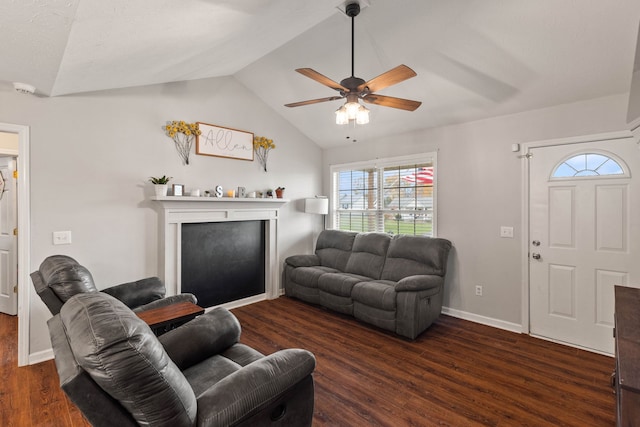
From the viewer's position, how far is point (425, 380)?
2459 mm

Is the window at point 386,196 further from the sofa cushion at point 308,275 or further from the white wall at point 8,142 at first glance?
the white wall at point 8,142

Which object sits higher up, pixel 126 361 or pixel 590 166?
Result: pixel 590 166

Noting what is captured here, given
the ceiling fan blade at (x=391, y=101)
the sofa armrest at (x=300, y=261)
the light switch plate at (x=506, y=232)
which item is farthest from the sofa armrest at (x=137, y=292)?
the light switch plate at (x=506, y=232)

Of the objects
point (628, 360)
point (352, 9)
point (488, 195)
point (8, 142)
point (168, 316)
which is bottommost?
point (168, 316)

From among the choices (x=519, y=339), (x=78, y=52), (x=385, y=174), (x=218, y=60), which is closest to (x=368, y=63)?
(x=218, y=60)

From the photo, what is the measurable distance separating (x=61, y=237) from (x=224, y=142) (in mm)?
2034

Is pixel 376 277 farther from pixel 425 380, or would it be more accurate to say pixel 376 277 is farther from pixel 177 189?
pixel 177 189

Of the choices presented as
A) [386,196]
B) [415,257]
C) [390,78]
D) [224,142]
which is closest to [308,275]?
[415,257]

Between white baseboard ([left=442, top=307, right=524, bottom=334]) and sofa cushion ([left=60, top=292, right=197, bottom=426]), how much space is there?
3.52 m

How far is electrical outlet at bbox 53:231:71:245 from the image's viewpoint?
2.79 m

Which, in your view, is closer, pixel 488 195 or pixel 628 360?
pixel 628 360

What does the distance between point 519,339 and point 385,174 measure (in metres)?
2.65

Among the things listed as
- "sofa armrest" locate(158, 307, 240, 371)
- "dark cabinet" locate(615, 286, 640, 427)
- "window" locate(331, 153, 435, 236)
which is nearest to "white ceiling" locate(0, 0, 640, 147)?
"window" locate(331, 153, 435, 236)

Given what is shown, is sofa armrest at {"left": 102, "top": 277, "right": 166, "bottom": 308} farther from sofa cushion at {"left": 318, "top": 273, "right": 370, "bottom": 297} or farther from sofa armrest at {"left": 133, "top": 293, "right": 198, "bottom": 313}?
sofa cushion at {"left": 318, "top": 273, "right": 370, "bottom": 297}
